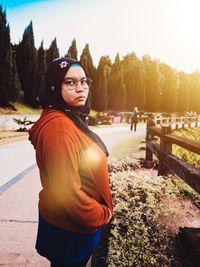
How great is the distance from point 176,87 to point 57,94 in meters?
78.9

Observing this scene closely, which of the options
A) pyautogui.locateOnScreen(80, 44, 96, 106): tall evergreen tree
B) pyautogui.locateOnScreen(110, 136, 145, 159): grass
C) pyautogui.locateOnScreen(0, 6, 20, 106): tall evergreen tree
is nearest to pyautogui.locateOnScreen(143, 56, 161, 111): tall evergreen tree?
pyautogui.locateOnScreen(80, 44, 96, 106): tall evergreen tree

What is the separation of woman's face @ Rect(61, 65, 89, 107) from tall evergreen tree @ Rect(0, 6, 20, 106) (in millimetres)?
35788

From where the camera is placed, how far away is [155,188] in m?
5.05

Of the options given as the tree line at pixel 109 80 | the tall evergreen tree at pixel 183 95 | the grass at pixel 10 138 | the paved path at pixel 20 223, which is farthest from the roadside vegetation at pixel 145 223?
the tall evergreen tree at pixel 183 95

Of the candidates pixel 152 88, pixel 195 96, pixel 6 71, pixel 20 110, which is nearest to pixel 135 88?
pixel 152 88

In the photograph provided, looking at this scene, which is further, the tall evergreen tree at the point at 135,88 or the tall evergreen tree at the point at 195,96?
the tall evergreen tree at the point at 195,96

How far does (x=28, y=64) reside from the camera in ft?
142

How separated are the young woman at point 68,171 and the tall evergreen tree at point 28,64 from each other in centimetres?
4188

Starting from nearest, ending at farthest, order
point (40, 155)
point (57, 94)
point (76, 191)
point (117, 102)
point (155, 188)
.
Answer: point (76, 191) → point (40, 155) → point (57, 94) → point (155, 188) → point (117, 102)

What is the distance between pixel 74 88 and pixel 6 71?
119 feet

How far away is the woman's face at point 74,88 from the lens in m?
1.87

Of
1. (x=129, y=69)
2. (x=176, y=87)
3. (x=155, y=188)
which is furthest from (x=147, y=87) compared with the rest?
(x=155, y=188)

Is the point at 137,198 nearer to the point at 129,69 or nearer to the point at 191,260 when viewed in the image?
the point at 191,260

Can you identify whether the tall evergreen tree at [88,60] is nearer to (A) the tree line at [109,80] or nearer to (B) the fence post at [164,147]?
(A) the tree line at [109,80]
